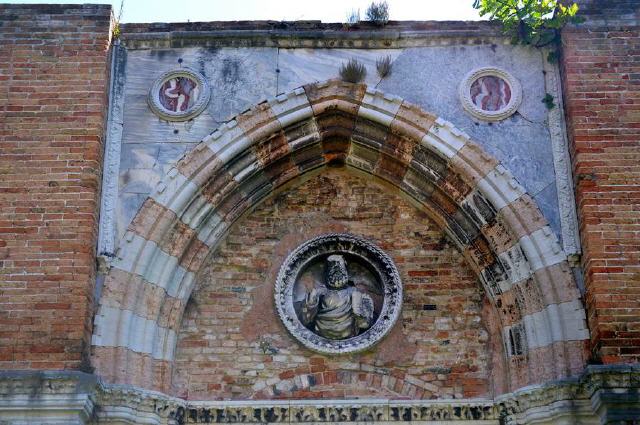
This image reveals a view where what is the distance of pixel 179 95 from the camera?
1005 cm

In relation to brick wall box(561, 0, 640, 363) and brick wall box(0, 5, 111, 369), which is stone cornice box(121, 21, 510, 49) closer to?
brick wall box(0, 5, 111, 369)

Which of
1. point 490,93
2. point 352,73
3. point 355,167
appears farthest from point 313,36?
point 490,93

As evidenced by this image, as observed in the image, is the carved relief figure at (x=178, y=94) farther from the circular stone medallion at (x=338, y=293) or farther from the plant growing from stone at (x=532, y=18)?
the plant growing from stone at (x=532, y=18)

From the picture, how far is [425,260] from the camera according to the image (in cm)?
996

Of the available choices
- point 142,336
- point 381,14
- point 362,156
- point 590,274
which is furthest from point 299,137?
point 590,274

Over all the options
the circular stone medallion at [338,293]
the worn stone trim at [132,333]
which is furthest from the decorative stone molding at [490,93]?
the worn stone trim at [132,333]

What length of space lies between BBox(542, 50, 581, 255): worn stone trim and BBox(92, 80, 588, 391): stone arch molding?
153mm

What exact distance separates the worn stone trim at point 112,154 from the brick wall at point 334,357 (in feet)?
3.36

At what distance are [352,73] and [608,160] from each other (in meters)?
Result: 2.55

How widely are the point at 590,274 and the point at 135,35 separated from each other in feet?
16.1

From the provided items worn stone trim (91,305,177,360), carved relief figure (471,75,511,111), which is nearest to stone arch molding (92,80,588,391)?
worn stone trim (91,305,177,360)

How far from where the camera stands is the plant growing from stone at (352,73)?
32.9 ft

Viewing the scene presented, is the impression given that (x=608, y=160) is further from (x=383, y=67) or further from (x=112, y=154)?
(x=112, y=154)

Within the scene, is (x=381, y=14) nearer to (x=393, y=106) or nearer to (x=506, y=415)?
(x=393, y=106)
